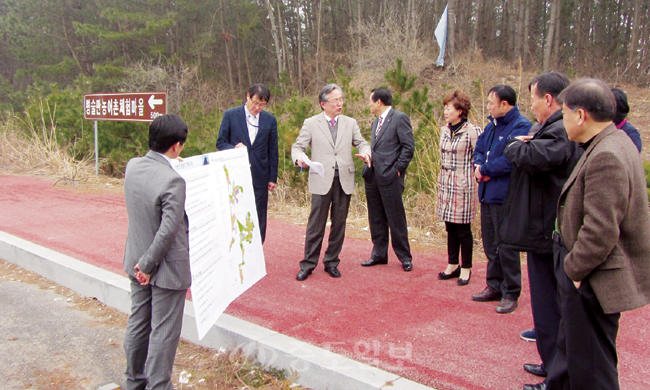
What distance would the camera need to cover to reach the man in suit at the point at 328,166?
17.3ft

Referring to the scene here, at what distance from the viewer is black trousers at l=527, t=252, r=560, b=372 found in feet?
10.2

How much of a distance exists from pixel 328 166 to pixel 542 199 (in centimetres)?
245

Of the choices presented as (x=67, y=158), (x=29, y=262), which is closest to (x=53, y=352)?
(x=29, y=262)

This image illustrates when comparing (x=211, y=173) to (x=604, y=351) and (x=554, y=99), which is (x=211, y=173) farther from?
(x=604, y=351)

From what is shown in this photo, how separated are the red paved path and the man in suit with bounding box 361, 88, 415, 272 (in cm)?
46

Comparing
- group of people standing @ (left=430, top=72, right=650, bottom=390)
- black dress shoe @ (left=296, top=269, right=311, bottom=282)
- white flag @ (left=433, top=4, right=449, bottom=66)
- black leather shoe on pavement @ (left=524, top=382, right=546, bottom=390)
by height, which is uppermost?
white flag @ (left=433, top=4, right=449, bottom=66)

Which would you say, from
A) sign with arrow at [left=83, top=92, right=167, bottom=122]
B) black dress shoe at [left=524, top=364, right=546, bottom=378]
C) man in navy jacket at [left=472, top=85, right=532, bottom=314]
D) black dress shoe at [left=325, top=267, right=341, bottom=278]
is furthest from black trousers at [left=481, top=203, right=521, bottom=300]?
sign with arrow at [left=83, top=92, right=167, bottom=122]

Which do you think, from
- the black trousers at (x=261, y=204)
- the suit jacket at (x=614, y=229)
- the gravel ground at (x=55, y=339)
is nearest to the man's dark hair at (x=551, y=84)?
the suit jacket at (x=614, y=229)

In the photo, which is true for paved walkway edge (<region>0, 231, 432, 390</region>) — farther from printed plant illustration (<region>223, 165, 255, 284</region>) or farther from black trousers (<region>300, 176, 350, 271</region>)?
black trousers (<region>300, 176, 350, 271</region>)

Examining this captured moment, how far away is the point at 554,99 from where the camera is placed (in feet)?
10.8

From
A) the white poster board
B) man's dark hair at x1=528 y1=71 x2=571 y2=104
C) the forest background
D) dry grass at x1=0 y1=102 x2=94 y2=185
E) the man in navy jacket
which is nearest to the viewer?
the white poster board

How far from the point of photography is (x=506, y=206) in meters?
3.48

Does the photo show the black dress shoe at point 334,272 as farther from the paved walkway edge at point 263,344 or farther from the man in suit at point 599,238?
the man in suit at point 599,238

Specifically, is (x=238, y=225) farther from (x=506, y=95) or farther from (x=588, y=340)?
(x=588, y=340)
